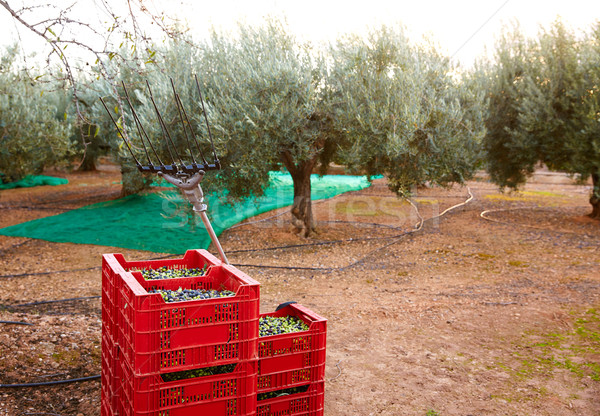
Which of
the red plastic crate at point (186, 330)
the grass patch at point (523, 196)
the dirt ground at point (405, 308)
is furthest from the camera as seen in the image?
the grass patch at point (523, 196)

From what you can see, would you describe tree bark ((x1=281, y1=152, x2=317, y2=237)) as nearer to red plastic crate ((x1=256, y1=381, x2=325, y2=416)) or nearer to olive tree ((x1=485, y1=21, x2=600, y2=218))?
olive tree ((x1=485, y1=21, x2=600, y2=218))

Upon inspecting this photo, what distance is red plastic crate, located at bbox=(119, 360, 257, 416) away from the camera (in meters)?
2.81

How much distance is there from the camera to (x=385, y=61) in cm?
1093

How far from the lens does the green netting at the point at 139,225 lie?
35.1 feet

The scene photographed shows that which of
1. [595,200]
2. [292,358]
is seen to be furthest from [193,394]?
[595,200]

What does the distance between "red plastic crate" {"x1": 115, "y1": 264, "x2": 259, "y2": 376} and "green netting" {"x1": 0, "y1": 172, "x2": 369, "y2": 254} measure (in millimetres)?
7524

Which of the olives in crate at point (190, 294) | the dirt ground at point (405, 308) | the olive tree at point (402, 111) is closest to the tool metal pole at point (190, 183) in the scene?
the olives in crate at point (190, 294)

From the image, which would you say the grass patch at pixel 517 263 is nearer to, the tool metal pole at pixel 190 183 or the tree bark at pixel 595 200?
the tree bark at pixel 595 200

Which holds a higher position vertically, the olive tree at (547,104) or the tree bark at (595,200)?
the olive tree at (547,104)

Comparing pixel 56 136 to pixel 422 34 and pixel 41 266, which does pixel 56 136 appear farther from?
pixel 422 34

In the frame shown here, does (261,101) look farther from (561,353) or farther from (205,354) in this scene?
(205,354)

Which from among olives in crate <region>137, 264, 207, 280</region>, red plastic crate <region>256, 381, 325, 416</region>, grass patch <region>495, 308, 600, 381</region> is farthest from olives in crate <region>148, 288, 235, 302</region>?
grass patch <region>495, 308, 600, 381</region>

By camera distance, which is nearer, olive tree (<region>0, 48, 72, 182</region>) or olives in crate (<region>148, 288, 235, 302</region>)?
olives in crate (<region>148, 288, 235, 302</region>)

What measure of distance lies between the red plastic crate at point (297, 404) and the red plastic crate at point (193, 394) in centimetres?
29
